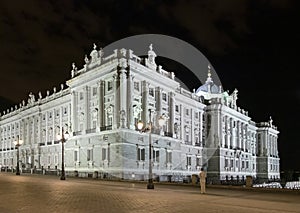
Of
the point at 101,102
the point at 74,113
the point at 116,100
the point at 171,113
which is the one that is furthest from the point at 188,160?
the point at 116,100

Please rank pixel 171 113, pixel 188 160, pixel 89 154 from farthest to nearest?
pixel 188 160 → pixel 171 113 → pixel 89 154

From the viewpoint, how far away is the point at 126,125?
5259 centimetres

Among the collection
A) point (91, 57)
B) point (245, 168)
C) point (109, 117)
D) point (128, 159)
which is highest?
point (91, 57)

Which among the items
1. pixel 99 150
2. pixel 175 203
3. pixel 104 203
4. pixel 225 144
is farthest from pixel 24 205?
pixel 225 144

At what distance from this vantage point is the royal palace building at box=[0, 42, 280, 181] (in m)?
53.4

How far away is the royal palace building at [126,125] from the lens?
175 ft

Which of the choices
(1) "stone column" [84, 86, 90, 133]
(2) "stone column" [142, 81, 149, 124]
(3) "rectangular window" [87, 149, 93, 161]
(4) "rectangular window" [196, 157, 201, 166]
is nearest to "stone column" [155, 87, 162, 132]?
(2) "stone column" [142, 81, 149, 124]

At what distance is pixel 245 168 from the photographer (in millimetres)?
102000

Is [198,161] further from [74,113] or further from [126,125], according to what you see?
[126,125]

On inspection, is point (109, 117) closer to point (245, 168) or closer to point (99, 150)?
point (99, 150)

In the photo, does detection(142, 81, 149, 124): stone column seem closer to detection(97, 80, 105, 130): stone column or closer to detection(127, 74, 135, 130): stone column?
detection(127, 74, 135, 130): stone column

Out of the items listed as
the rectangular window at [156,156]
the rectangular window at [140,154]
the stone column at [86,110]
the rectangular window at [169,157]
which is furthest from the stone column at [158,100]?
the stone column at [86,110]

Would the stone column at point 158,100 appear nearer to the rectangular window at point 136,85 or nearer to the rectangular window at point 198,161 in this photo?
the rectangular window at point 136,85

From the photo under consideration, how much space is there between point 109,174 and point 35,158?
34238mm
